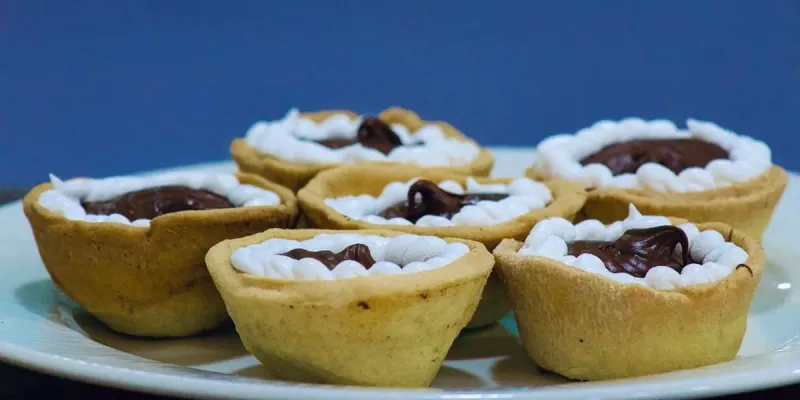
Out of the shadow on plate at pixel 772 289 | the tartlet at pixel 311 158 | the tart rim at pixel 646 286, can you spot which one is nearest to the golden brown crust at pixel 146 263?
the tartlet at pixel 311 158

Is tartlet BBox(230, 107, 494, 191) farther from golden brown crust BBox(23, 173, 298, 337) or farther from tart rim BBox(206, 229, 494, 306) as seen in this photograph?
tart rim BBox(206, 229, 494, 306)

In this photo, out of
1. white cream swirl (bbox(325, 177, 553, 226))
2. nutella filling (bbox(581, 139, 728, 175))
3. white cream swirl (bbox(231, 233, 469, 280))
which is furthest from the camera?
nutella filling (bbox(581, 139, 728, 175))

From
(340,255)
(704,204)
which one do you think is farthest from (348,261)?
(704,204)

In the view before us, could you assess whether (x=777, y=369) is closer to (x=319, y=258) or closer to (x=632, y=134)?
(x=319, y=258)

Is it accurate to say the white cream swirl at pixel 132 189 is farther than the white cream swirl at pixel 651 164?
No

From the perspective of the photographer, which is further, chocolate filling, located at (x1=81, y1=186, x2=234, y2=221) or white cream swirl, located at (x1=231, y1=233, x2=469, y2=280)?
chocolate filling, located at (x1=81, y1=186, x2=234, y2=221)

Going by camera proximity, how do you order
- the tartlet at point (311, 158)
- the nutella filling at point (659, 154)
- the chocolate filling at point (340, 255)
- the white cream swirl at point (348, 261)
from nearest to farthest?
the white cream swirl at point (348, 261) < the chocolate filling at point (340, 255) < the nutella filling at point (659, 154) < the tartlet at point (311, 158)

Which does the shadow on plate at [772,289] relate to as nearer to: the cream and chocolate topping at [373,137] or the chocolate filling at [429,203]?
the chocolate filling at [429,203]

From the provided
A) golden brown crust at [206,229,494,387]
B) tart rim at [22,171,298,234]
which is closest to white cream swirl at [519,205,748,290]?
golden brown crust at [206,229,494,387]
